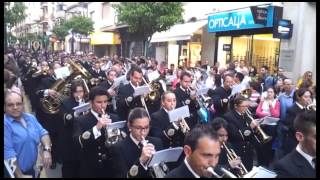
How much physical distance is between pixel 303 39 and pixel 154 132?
10.0 meters

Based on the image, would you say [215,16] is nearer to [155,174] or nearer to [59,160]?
[59,160]

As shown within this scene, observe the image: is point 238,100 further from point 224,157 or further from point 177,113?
point 224,157

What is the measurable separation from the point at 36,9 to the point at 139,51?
3852 cm

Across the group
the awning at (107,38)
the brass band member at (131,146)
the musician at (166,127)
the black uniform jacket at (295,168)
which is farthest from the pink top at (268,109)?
the awning at (107,38)

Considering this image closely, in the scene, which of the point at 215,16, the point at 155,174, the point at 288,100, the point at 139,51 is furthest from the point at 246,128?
the point at 139,51

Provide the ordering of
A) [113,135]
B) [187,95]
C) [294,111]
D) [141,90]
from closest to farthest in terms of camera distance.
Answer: [113,135] < [294,111] < [141,90] < [187,95]

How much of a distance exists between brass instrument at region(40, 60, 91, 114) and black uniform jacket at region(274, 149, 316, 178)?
4.43 meters

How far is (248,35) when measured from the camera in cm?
1761

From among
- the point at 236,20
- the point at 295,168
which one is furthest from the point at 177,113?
the point at 236,20

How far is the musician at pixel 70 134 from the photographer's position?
6090mm

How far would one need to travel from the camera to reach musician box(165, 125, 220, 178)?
3.49 metres

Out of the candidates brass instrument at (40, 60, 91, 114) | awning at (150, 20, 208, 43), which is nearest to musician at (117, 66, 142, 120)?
brass instrument at (40, 60, 91, 114)

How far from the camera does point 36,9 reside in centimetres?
6494

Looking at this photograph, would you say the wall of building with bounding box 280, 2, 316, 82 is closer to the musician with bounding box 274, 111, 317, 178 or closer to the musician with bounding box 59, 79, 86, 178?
the musician with bounding box 59, 79, 86, 178
